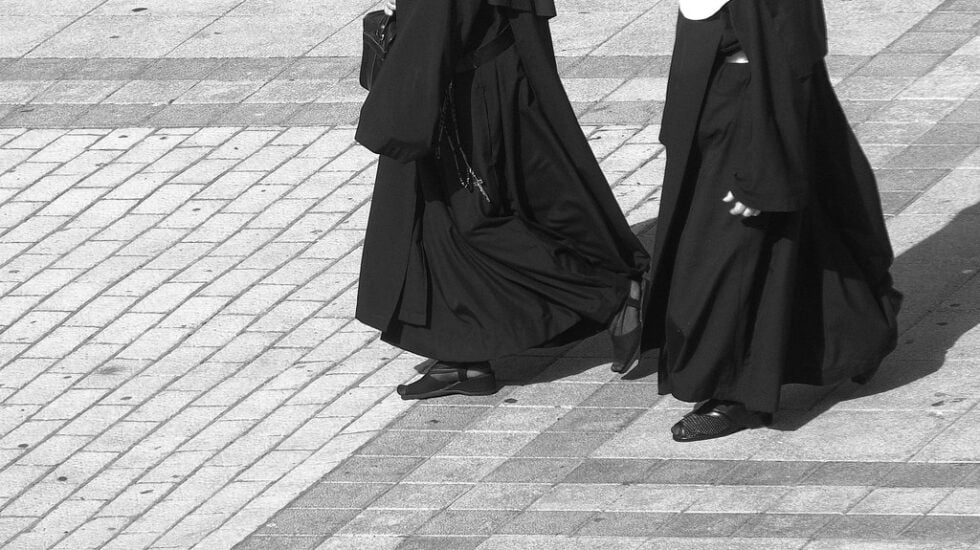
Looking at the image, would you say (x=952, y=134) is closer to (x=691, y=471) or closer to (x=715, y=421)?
(x=715, y=421)

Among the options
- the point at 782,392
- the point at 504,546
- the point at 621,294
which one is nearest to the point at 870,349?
the point at 782,392

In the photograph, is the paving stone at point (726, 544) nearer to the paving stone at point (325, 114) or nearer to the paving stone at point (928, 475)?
the paving stone at point (928, 475)

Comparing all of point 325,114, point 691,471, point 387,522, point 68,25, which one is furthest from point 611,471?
point 68,25

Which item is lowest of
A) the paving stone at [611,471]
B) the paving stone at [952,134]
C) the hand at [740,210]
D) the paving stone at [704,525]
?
the paving stone at [611,471]

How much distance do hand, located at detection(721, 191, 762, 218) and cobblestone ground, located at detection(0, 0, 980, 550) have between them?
82 centimetres

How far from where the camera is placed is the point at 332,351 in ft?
21.9

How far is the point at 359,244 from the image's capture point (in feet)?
24.5

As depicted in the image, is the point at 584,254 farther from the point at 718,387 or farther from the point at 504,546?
the point at 504,546

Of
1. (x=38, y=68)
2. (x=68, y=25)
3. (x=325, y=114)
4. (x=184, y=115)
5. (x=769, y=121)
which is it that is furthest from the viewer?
(x=68, y=25)

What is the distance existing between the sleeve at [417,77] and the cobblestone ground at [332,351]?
1016mm

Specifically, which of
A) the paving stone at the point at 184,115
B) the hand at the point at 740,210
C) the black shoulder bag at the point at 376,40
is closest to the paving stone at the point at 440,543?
the hand at the point at 740,210

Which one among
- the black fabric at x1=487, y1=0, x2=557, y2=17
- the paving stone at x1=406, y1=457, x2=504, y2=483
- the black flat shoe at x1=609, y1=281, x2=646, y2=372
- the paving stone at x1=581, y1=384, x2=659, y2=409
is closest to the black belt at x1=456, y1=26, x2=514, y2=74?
the black fabric at x1=487, y1=0, x2=557, y2=17

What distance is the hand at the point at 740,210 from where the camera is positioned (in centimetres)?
524

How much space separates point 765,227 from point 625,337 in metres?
0.92
